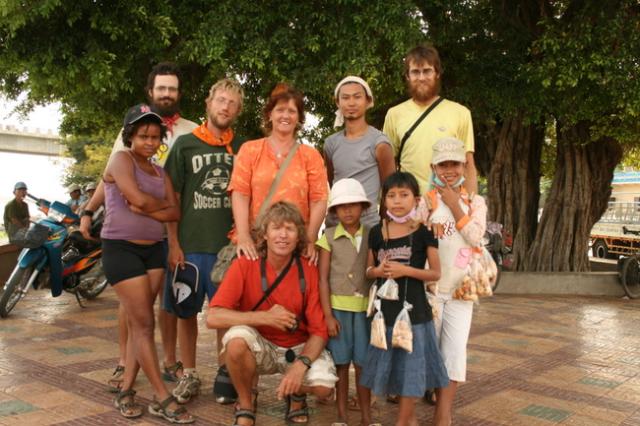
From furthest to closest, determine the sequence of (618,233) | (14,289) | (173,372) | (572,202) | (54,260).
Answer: (618,233) → (572,202) → (54,260) → (14,289) → (173,372)

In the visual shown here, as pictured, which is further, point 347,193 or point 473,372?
point 473,372

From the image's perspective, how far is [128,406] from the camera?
Result: 3.63m

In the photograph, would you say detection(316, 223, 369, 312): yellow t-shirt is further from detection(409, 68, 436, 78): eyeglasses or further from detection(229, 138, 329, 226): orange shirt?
detection(409, 68, 436, 78): eyeglasses

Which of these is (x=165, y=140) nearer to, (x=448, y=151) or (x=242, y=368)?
(x=242, y=368)

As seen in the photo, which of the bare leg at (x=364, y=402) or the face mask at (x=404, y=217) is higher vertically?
the face mask at (x=404, y=217)

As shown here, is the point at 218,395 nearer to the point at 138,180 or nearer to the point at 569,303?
the point at 138,180

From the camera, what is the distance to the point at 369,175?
3855 mm

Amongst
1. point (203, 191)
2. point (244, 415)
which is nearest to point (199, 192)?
point (203, 191)

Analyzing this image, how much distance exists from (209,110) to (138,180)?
2.13ft

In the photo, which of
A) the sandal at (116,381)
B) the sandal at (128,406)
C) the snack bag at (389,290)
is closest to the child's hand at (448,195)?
the snack bag at (389,290)

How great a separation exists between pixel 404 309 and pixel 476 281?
458mm

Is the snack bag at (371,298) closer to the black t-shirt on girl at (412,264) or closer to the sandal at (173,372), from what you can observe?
the black t-shirt on girl at (412,264)

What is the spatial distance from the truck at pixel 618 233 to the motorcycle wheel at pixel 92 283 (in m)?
15.8

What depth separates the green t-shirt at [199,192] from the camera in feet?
12.8
